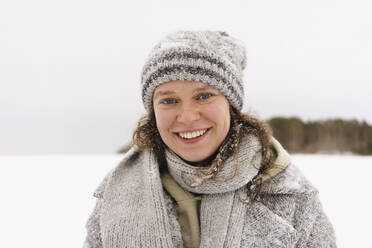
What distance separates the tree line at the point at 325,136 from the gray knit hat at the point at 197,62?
326cm

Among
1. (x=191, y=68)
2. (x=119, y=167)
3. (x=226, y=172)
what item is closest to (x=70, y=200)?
(x=119, y=167)

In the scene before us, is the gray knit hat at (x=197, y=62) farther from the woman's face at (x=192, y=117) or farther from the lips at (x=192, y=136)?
the lips at (x=192, y=136)

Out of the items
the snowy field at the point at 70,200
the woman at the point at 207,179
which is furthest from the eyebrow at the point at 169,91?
the snowy field at the point at 70,200

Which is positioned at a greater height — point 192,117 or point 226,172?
point 192,117

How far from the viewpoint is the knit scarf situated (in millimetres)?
1173

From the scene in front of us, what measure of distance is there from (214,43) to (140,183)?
0.59m

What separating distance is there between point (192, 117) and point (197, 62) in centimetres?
18

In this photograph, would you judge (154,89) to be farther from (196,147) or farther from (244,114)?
(244,114)

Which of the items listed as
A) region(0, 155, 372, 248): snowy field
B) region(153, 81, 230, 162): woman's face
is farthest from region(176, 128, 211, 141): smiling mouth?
region(0, 155, 372, 248): snowy field

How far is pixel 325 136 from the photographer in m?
4.65

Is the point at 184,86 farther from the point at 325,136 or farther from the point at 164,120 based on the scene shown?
the point at 325,136

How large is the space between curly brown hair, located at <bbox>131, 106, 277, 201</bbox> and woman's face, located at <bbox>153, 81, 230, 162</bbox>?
0.05 m

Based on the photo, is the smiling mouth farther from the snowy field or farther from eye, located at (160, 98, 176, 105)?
→ the snowy field

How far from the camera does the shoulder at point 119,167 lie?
4.53 feet
